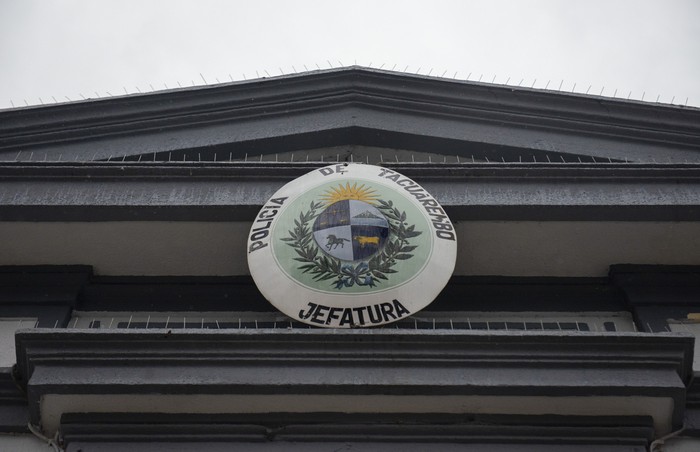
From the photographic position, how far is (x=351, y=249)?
873 centimetres

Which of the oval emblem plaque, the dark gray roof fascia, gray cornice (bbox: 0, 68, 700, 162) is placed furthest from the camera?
gray cornice (bbox: 0, 68, 700, 162)

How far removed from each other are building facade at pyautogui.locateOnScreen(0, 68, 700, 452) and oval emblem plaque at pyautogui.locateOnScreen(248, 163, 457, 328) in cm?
34

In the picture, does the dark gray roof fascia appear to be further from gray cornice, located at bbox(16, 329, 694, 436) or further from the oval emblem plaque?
gray cornice, located at bbox(16, 329, 694, 436)

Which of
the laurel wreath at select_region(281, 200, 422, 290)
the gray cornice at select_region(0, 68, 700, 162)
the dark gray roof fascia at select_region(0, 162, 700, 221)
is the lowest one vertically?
the laurel wreath at select_region(281, 200, 422, 290)

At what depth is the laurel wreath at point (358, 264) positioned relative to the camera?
336 inches

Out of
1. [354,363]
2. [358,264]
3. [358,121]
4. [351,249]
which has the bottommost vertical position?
[354,363]

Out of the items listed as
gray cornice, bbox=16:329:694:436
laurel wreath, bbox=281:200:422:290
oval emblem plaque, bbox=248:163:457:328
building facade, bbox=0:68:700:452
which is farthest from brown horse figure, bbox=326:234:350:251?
gray cornice, bbox=16:329:694:436

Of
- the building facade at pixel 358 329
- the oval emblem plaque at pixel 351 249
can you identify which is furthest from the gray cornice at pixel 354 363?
the oval emblem plaque at pixel 351 249

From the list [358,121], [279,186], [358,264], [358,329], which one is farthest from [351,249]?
[358,121]

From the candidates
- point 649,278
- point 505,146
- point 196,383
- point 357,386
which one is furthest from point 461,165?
point 196,383

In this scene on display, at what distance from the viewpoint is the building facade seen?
7.86 meters

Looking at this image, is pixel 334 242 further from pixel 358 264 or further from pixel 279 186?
pixel 279 186

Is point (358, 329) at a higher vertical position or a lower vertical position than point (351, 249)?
lower

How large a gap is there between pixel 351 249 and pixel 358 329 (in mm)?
896
